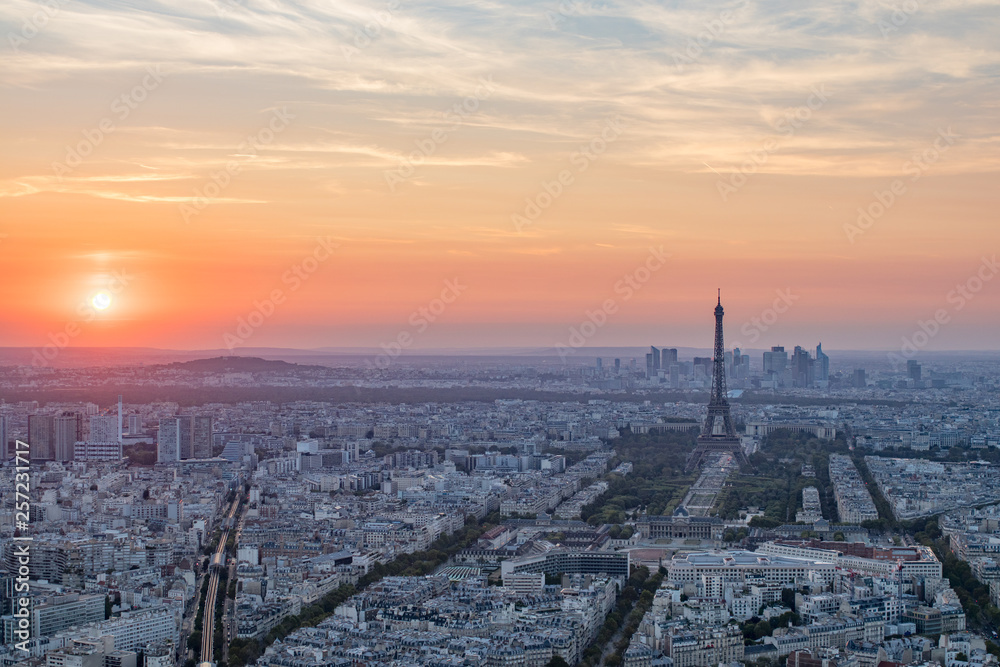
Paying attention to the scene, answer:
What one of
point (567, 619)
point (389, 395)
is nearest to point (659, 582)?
point (567, 619)

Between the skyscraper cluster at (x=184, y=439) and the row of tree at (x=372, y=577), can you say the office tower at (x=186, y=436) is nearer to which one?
the skyscraper cluster at (x=184, y=439)

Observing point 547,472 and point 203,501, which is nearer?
point 203,501

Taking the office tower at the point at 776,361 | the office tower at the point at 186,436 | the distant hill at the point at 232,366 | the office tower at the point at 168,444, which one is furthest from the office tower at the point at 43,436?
the office tower at the point at 776,361

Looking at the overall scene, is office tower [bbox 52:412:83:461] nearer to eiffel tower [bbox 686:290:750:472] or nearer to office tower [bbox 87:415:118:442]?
office tower [bbox 87:415:118:442]

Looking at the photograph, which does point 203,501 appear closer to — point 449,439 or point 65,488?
point 65,488

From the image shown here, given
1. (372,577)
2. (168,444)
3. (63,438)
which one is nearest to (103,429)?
(63,438)

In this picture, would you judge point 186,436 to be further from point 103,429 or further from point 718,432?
point 718,432

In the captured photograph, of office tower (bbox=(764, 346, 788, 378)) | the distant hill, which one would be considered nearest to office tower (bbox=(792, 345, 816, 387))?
office tower (bbox=(764, 346, 788, 378))
